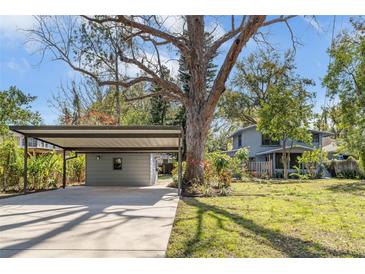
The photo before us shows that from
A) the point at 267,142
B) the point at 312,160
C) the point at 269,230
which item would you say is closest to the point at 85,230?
the point at 269,230

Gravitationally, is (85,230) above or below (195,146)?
below

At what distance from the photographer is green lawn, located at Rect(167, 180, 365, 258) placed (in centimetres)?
407

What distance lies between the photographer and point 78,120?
2369 cm

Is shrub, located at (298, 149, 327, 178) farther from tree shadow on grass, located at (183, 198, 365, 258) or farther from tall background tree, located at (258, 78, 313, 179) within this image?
tree shadow on grass, located at (183, 198, 365, 258)

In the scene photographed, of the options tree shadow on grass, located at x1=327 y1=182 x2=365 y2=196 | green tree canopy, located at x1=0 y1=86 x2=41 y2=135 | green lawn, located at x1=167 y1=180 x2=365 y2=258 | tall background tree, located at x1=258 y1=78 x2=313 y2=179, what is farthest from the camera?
tall background tree, located at x1=258 y1=78 x2=313 y2=179

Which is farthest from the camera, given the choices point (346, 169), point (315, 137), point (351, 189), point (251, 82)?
point (251, 82)

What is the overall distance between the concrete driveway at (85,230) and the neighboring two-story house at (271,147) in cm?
1657

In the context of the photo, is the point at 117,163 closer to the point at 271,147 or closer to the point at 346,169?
the point at 271,147

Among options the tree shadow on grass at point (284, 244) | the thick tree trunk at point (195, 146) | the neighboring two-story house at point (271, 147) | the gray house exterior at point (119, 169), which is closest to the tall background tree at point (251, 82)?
the neighboring two-story house at point (271, 147)

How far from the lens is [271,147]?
2466 cm

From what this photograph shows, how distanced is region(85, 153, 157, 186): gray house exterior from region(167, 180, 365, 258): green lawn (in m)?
7.71

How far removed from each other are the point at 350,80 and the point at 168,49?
31.8 feet

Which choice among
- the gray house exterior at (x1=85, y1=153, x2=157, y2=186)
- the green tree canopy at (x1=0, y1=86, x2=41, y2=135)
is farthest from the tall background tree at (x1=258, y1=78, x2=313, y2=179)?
the green tree canopy at (x1=0, y1=86, x2=41, y2=135)
